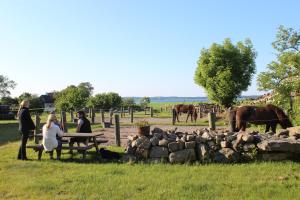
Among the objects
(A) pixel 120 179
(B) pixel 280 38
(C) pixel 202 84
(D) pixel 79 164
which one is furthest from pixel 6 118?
(A) pixel 120 179

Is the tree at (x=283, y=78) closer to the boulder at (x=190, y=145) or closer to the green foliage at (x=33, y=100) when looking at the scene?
the boulder at (x=190, y=145)

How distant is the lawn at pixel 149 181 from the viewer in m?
7.67

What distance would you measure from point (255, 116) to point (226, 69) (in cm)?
3033

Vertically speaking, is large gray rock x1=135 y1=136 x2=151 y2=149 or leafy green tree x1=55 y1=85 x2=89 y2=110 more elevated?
leafy green tree x1=55 y1=85 x2=89 y2=110

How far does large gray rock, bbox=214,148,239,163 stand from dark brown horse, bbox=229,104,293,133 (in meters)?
5.63

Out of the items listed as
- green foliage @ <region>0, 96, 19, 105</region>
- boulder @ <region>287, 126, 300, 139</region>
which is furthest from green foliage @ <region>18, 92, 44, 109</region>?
boulder @ <region>287, 126, 300, 139</region>

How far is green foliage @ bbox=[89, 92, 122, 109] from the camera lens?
52756 millimetres

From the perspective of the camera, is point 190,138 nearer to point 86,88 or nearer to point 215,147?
point 215,147

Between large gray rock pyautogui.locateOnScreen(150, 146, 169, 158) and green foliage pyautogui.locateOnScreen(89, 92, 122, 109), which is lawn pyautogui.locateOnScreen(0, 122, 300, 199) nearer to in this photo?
large gray rock pyautogui.locateOnScreen(150, 146, 169, 158)

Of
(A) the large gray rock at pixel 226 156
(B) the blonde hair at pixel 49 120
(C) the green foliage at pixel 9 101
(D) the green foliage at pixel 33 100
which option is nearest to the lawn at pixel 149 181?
(A) the large gray rock at pixel 226 156

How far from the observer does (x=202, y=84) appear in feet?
161

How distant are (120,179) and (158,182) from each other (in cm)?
95

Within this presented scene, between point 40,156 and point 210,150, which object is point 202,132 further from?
point 40,156

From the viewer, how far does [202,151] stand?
35.2 feet
